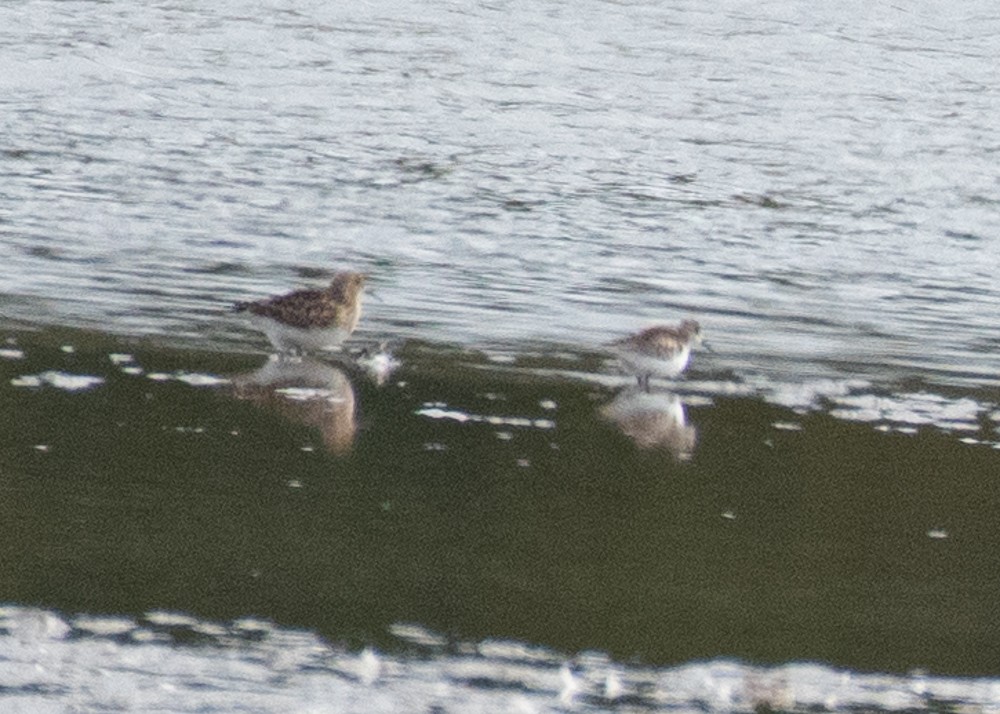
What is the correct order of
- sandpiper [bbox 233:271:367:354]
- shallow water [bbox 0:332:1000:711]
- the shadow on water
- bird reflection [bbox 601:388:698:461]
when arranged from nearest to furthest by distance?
shallow water [bbox 0:332:1000:711] < the shadow on water < bird reflection [bbox 601:388:698:461] < sandpiper [bbox 233:271:367:354]

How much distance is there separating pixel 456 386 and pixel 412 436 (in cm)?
100

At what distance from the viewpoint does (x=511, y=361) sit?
10.0 metres

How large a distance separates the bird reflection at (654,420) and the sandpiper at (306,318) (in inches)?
52.9

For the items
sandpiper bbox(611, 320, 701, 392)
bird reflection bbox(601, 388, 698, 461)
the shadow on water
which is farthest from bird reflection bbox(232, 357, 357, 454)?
sandpiper bbox(611, 320, 701, 392)

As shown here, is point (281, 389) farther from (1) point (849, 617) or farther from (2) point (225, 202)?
(2) point (225, 202)

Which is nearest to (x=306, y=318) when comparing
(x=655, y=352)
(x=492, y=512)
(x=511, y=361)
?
(x=511, y=361)

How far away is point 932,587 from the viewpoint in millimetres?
6859

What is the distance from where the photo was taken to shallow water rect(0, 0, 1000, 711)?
251 inches

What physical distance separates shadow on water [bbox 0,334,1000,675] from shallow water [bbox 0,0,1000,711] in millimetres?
22

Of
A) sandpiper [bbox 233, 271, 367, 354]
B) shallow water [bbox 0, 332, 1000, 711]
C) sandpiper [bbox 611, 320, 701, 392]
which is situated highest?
sandpiper [bbox 233, 271, 367, 354]

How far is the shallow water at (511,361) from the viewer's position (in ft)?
20.9

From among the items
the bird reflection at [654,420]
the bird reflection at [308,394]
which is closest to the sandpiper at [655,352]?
the bird reflection at [654,420]

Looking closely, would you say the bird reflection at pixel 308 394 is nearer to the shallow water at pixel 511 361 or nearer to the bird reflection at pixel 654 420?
the shallow water at pixel 511 361

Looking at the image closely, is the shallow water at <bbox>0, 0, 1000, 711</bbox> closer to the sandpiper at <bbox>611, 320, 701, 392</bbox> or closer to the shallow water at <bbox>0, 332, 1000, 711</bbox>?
the shallow water at <bbox>0, 332, 1000, 711</bbox>
